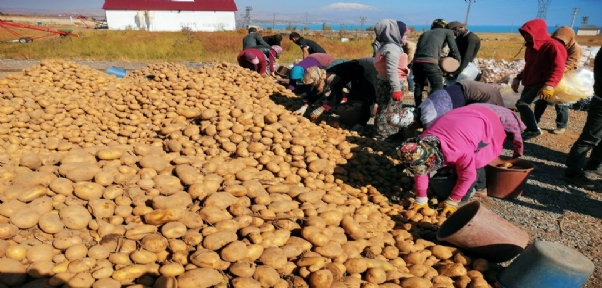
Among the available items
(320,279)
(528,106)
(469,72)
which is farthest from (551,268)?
(469,72)

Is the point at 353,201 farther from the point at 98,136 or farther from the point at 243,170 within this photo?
the point at 98,136

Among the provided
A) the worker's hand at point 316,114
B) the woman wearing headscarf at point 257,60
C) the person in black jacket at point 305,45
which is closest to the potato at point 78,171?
the worker's hand at point 316,114

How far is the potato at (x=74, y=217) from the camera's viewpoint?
197 centimetres

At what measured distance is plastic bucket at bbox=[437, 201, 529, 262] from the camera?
2.27 metres

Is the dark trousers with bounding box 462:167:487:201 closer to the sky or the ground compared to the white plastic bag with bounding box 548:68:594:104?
closer to the ground

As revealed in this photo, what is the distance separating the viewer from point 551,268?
6.19 feet

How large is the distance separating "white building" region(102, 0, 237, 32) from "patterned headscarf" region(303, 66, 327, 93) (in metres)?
33.4

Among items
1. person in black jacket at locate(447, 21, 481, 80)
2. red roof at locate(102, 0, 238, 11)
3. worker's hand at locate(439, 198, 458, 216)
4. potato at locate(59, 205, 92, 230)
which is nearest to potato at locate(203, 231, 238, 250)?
potato at locate(59, 205, 92, 230)

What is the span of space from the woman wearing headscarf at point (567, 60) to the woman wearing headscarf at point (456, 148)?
2.69 meters

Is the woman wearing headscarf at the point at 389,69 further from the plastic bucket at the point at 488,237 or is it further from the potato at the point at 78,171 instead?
the potato at the point at 78,171

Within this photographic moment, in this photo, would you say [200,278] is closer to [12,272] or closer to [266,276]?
[266,276]

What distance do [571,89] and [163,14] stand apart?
36879 mm

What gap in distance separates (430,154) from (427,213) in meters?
0.51

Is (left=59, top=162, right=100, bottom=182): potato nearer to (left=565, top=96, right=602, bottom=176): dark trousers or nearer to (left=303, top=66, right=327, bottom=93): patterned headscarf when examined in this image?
(left=303, top=66, right=327, bottom=93): patterned headscarf
